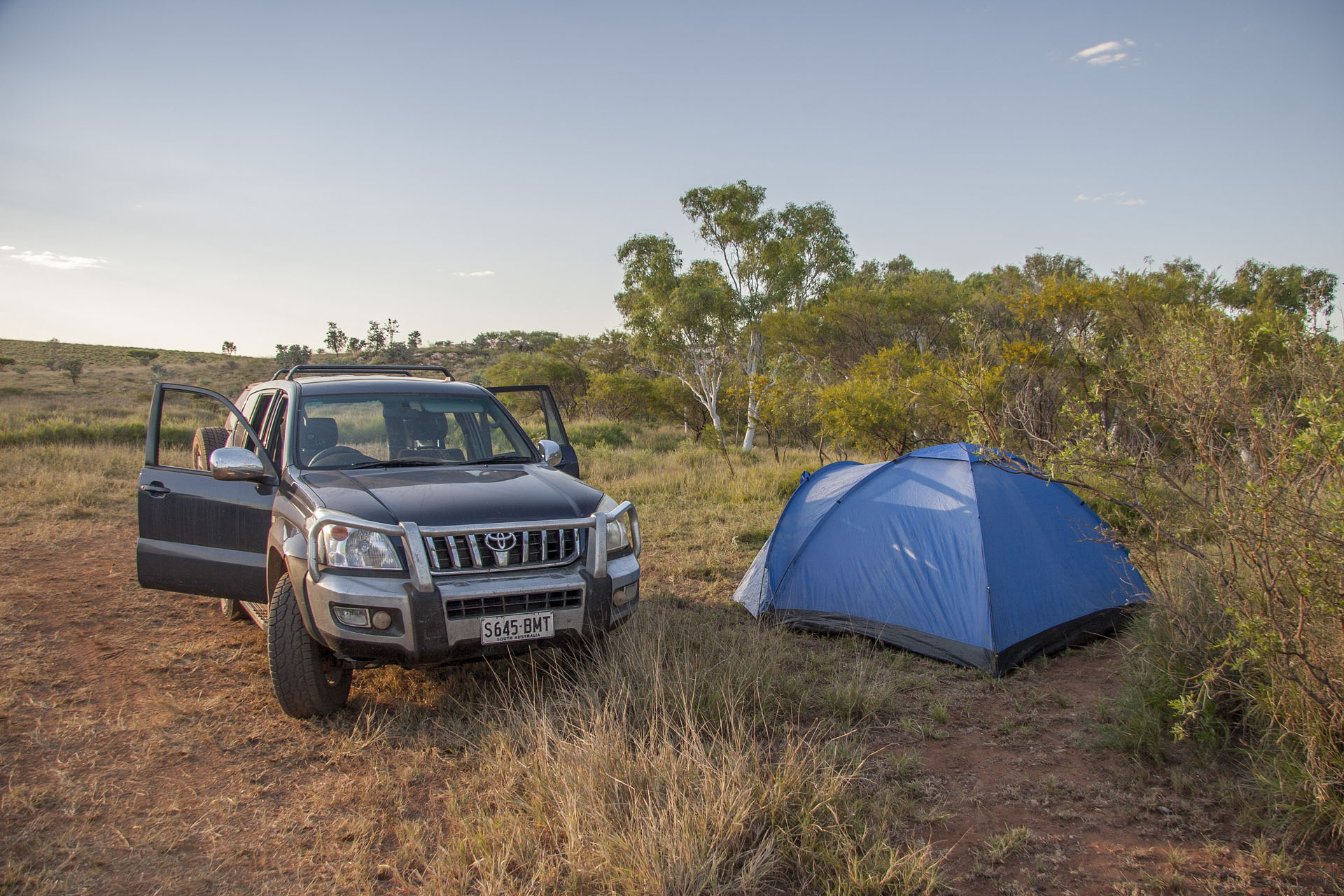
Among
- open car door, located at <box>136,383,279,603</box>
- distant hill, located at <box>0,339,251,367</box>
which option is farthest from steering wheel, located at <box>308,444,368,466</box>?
distant hill, located at <box>0,339,251,367</box>

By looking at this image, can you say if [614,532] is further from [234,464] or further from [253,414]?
[253,414]

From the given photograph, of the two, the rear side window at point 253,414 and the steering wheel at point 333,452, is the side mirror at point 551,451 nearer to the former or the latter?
the steering wheel at point 333,452

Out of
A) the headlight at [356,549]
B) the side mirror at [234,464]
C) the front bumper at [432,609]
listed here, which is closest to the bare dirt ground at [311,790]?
the front bumper at [432,609]

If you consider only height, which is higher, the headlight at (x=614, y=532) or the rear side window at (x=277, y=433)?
the rear side window at (x=277, y=433)

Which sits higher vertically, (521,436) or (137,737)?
(521,436)

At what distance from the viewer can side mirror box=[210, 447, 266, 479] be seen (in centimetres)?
402

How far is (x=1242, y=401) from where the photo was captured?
3191 mm

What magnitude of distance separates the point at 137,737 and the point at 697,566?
188 inches

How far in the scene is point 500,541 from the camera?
12.6 feet

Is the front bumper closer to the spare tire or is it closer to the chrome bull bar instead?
the chrome bull bar

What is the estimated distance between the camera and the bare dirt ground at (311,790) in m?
2.79

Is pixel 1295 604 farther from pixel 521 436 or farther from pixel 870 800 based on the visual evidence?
pixel 521 436

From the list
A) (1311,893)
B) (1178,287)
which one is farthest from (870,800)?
(1178,287)

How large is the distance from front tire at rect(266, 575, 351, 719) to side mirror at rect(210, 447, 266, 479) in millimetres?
616
